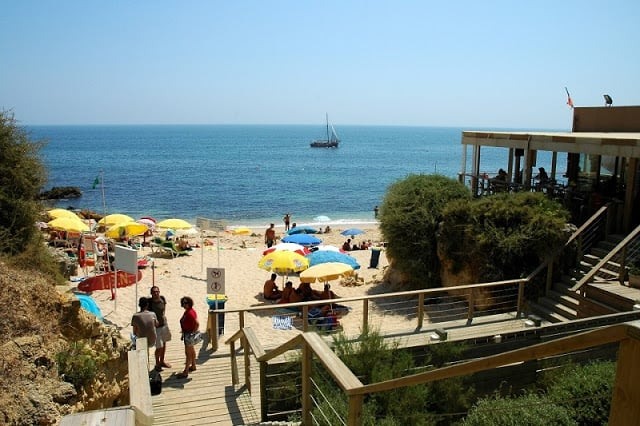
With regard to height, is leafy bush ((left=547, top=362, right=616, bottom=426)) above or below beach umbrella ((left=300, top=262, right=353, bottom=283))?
above

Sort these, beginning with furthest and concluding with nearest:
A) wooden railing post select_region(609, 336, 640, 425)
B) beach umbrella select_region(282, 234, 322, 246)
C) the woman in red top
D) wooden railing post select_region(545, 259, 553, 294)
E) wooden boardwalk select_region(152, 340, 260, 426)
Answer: beach umbrella select_region(282, 234, 322, 246) → wooden railing post select_region(545, 259, 553, 294) → the woman in red top → wooden boardwalk select_region(152, 340, 260, 426) → wooden railing post select_region(609, 336, 640, 425)

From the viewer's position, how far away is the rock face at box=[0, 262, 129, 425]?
509cm

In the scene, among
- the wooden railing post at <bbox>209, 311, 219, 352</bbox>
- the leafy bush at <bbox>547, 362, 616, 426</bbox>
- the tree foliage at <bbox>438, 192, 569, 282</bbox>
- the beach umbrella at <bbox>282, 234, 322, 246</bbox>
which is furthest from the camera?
the beach umbrella at <bbox>282, 234, 322, 246</bbox>

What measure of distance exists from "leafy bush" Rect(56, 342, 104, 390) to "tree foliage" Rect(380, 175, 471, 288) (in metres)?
9.37

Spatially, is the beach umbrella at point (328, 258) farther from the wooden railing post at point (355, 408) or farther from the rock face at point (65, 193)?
the rock face at point (65, 193)

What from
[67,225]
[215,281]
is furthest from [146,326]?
[67,225]

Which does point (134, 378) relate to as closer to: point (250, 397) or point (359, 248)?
point (250, 397)

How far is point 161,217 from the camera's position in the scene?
43.7 m

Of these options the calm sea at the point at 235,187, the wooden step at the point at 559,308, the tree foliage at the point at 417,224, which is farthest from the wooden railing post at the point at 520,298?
the calm sea at the point at 235,187

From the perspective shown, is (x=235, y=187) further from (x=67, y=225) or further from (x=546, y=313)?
(x=546, y=313)

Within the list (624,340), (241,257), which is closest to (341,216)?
(241,257)

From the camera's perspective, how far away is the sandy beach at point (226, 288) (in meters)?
12.9

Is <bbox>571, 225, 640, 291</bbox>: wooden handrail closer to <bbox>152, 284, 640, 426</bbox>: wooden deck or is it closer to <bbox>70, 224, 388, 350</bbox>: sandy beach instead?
<bbox>152, 284, 640, 426</bbox>: wooden deck

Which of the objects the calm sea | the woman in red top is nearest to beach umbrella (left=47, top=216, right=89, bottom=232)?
the calm sea
